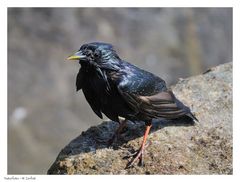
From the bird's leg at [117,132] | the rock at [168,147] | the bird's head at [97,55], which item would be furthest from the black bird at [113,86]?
the bird's leg at [117,132]

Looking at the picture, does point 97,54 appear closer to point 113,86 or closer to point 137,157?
point 113,86

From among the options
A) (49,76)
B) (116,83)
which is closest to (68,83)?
(49,76)

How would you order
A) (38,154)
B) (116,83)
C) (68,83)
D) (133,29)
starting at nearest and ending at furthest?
(116,83)
(38,154)
(68,83)
(133,29)

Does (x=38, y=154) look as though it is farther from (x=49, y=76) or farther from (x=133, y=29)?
(x=133, y=29)

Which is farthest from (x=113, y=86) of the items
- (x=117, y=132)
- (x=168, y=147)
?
(x=168, y=147)

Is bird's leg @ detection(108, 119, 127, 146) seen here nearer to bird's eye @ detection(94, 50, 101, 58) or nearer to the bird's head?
the bird's head

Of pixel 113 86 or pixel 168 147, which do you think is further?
pixel 168 147
